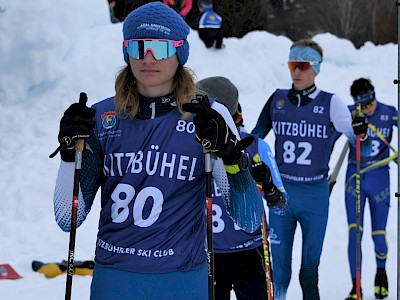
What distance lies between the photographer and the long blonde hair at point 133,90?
9.90ft

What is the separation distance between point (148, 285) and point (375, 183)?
18.4ft

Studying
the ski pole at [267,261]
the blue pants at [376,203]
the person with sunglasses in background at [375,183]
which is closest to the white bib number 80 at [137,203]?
the ski pole at [267,261]

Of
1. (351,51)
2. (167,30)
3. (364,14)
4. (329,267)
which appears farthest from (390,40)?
(167,30)

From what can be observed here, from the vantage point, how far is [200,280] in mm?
3012

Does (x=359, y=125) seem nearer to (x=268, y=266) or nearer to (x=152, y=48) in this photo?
(x=268, y=266)

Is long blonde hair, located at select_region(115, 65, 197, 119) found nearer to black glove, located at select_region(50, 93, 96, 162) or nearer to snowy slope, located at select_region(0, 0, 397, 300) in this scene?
black glove, located at select_region(50, 93, 96, 162)

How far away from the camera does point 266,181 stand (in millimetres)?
4582

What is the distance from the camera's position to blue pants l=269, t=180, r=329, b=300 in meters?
6.31

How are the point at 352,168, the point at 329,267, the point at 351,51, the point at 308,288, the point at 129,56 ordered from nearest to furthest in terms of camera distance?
the point at 129,56 < the point at 308,288 < the point at 352,168 < the point at 329,267 < the point at 351,51

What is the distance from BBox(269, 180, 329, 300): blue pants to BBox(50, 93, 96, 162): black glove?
3592mm

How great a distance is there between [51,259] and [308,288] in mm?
3133

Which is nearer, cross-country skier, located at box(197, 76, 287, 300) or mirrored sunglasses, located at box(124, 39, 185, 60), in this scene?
mirrored sunglasses, located at box(124, 39, 185, 60)

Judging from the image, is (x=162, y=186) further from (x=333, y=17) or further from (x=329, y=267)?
(x=333, y=17)

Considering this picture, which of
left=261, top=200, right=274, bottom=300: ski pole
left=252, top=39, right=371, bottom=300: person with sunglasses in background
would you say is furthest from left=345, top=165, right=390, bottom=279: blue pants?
left=261, top=200, right=274, bottom=300: ski pole
